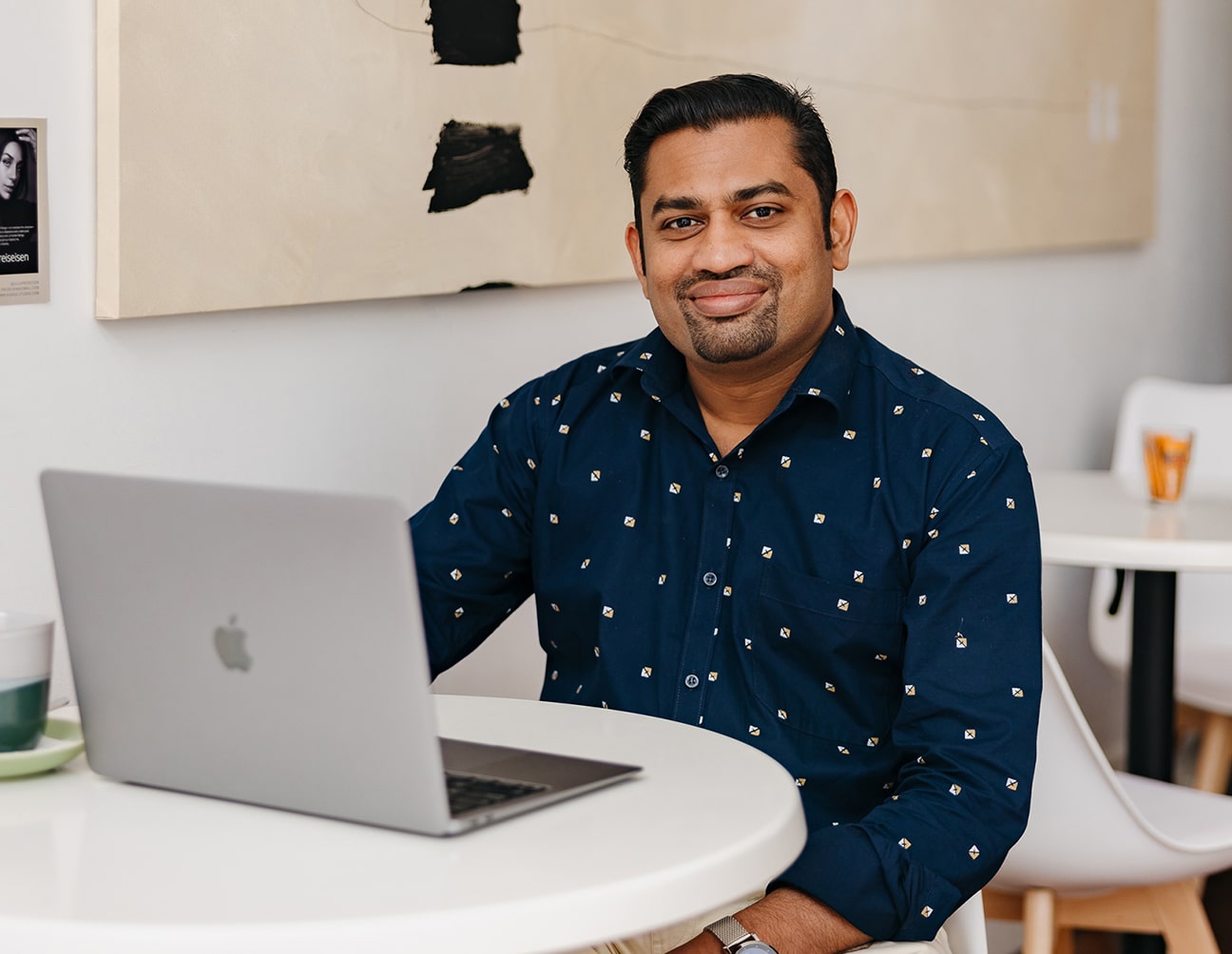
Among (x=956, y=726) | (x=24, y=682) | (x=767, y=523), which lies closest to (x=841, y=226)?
→ (x=767, y=523)

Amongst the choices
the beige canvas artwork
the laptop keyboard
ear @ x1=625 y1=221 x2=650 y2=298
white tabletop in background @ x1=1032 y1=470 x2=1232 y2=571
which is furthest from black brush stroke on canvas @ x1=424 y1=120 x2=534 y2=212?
the laptop keyboard

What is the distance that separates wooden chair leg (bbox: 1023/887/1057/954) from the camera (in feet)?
6.61

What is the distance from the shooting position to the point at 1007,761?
4.74 ft

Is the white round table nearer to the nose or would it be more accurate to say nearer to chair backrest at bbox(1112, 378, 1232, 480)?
chair backrest at bbox(1112, 378, 1232, 480)

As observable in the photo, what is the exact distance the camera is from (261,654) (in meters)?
1.07

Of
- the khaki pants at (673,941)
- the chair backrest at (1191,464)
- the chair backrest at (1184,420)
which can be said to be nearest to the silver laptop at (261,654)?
the khaki pants at (673,941)

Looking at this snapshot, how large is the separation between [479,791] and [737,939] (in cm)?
31

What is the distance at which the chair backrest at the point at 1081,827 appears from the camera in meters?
1.91

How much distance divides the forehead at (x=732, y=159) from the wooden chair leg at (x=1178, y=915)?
1029 millimetres

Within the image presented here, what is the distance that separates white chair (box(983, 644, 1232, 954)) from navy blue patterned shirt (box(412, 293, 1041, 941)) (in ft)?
1.07

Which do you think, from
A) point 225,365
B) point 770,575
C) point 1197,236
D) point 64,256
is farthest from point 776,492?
point 1197,236

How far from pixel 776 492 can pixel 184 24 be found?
0.76 meters

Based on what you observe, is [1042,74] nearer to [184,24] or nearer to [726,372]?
[726,372]

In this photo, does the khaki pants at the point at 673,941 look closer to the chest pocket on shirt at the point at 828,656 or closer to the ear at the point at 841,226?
the chest pocket on shirt at the point at 828,656
